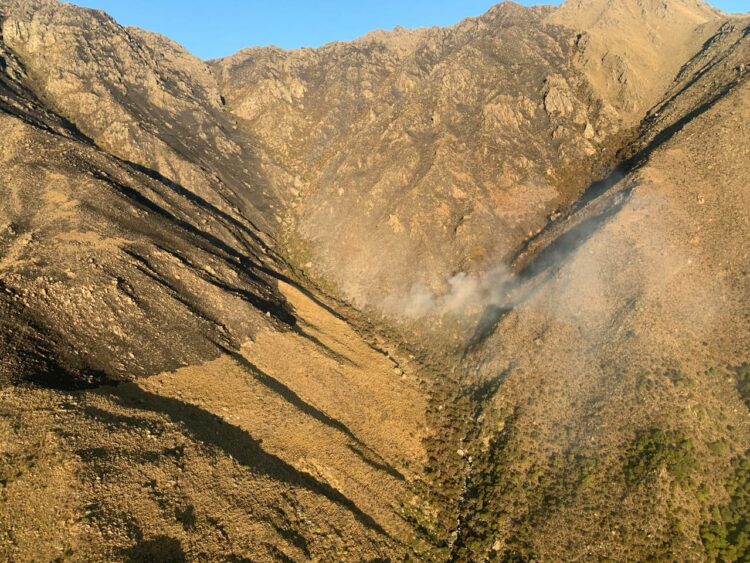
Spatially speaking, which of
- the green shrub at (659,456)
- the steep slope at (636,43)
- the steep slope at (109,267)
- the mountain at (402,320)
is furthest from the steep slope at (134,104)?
the steep slope at (636,43)

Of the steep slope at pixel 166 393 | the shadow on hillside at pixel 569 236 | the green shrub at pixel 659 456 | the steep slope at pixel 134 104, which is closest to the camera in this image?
the steep slope at pixel 166 393

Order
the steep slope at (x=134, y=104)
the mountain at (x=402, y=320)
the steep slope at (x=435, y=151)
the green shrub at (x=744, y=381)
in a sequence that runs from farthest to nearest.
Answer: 1. the steep slope at (x=134, y=104)
2. the steep slope at (x=435, y=151)
3. the green shrub at (x=744, y=381)
4. the mountain at (x=402, y=320)

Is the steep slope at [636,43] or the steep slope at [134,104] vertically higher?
the steep slope at [636,43]

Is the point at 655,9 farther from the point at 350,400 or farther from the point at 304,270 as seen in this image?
the point at 350,400

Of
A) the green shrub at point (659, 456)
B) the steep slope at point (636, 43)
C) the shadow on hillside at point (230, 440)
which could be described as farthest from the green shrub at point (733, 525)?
the steep slope at point (636, 43)

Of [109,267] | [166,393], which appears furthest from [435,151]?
[166,393]

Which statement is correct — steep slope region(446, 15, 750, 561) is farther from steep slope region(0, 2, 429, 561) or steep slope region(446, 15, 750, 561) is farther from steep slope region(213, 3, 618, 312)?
steep slope region(213, 3, 618, 312)

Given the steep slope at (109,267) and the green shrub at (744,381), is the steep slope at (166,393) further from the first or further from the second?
the green shrub at (744,381)

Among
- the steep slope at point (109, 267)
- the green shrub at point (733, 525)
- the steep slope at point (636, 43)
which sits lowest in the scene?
the steep slope at point (109, 267)

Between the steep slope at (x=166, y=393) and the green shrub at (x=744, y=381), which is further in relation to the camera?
the green shrub at (x=744, y=381)
